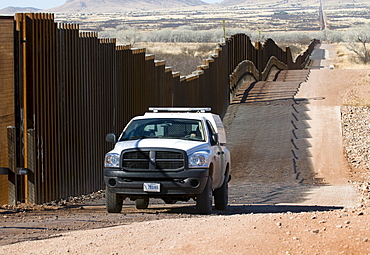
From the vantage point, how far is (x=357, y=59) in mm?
74000

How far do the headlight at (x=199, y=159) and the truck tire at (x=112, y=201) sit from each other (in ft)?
4.35

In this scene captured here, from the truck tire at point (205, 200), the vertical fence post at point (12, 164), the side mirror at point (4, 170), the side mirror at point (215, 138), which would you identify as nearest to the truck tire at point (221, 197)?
the side mirror at point (215, 138)

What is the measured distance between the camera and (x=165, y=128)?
13.3 meters

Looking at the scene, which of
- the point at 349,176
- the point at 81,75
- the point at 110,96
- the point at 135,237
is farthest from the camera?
the point at 349,176

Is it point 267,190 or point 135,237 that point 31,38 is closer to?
point 135,237

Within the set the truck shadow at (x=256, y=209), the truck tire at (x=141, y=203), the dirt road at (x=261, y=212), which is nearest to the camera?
the dirt road at (x=261, y=212)

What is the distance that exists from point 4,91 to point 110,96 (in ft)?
15.3

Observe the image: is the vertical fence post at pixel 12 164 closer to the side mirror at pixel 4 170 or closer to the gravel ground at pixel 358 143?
the side mirror at pixel 4 170

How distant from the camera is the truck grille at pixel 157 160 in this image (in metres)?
12.0

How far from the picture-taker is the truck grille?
12.0 m

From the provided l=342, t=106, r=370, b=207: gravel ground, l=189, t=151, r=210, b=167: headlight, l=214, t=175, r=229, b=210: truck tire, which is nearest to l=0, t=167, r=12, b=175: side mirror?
l=189, t=151, r=210, b=167: headlight

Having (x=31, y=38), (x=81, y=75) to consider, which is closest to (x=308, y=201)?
(x=81, y=75)

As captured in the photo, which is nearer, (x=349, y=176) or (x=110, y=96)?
(x=110, y=96)

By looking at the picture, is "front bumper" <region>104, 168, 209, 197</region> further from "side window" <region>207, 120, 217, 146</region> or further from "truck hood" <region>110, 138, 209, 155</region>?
"side window" <region>207, 120, 217, 146</region>
